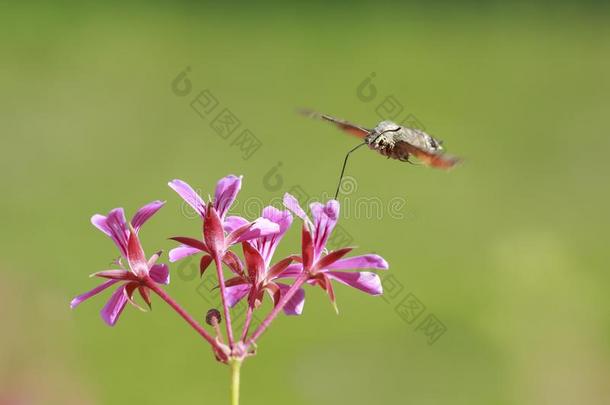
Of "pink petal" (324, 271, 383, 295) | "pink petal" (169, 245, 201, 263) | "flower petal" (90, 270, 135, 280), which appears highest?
"pink petal" (324, 271, 383, 295)

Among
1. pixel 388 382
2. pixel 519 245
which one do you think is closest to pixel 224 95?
pixel 519 245

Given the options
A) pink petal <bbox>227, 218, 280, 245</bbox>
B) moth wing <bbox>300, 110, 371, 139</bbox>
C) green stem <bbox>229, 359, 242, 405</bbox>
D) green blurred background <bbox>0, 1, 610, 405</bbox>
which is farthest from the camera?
green blurred background <bbox>0, 1, 610, 405</bbox>

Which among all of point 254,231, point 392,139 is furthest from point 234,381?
point 392,139

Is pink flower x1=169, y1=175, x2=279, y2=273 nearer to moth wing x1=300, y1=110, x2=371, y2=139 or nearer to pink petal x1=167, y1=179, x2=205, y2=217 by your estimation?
pink petal x1=167, y1=179, x2=205, y2=217

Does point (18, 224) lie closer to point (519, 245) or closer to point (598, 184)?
point (519, 245)

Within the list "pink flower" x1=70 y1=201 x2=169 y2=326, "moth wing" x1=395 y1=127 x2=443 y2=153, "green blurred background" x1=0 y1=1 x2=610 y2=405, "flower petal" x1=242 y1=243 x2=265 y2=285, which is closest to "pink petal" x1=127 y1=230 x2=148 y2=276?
"pink flower" x1=70 y1=201 x2=169 y2=326

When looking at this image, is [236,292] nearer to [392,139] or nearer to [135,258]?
[135,258]
